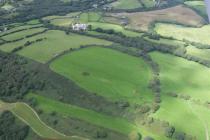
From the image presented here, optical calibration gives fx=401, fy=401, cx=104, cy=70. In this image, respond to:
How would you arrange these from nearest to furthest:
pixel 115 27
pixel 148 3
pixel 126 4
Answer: pixel 115 27 → pixel 126 4 → pixel 148 3

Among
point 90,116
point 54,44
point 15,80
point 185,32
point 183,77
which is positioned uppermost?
point 54,44

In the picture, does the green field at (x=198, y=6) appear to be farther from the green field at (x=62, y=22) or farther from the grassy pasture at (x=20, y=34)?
the grassy pasture at (x=20, y=34)

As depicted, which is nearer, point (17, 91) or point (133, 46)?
point (17, 91)

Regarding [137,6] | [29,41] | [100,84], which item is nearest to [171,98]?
[100,84]

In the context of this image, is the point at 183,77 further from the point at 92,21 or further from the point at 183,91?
the point at 92,21

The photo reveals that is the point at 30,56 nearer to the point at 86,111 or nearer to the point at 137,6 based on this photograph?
the point at 86,111

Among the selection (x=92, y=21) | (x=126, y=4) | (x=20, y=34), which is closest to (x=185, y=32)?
(x=92, y=21)

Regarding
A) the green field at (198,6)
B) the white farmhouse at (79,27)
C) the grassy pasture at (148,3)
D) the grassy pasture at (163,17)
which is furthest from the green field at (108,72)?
the green field at (198,6)

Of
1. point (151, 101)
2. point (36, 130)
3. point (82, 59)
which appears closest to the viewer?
point (36, 130)
